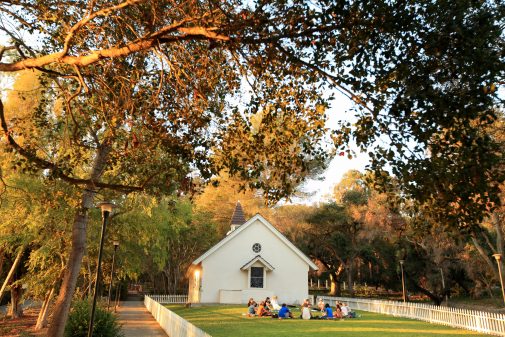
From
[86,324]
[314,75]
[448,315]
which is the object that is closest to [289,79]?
[314,75]

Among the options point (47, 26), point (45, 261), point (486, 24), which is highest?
point (47, 26)

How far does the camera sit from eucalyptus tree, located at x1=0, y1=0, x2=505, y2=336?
4852 mm

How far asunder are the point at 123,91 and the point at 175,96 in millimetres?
1155

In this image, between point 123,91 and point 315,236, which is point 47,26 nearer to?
point 123,91

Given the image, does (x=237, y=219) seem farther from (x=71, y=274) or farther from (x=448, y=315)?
(x=71, y=274)

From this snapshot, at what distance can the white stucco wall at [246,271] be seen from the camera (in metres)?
34.6

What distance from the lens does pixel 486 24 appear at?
15.7ft

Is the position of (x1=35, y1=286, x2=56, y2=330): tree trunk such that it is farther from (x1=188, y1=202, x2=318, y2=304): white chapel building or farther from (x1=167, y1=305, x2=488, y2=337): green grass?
(x1=188, y1=202, x2=318, y2=304): white chapel building

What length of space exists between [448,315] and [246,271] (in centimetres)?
1780

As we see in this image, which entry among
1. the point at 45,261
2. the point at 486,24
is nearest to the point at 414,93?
the point at 486,24

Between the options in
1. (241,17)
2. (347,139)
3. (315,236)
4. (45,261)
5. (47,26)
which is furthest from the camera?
(315,236)

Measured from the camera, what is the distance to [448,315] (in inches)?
845

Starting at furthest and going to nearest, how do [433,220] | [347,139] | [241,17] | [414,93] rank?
[347,139]
[241,17]
[433,220]
[414,93]

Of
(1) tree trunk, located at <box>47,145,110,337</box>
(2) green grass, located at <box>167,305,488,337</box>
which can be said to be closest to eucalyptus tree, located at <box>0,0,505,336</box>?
(1) tree trunk, located at <box>47,145,110,337</box>
